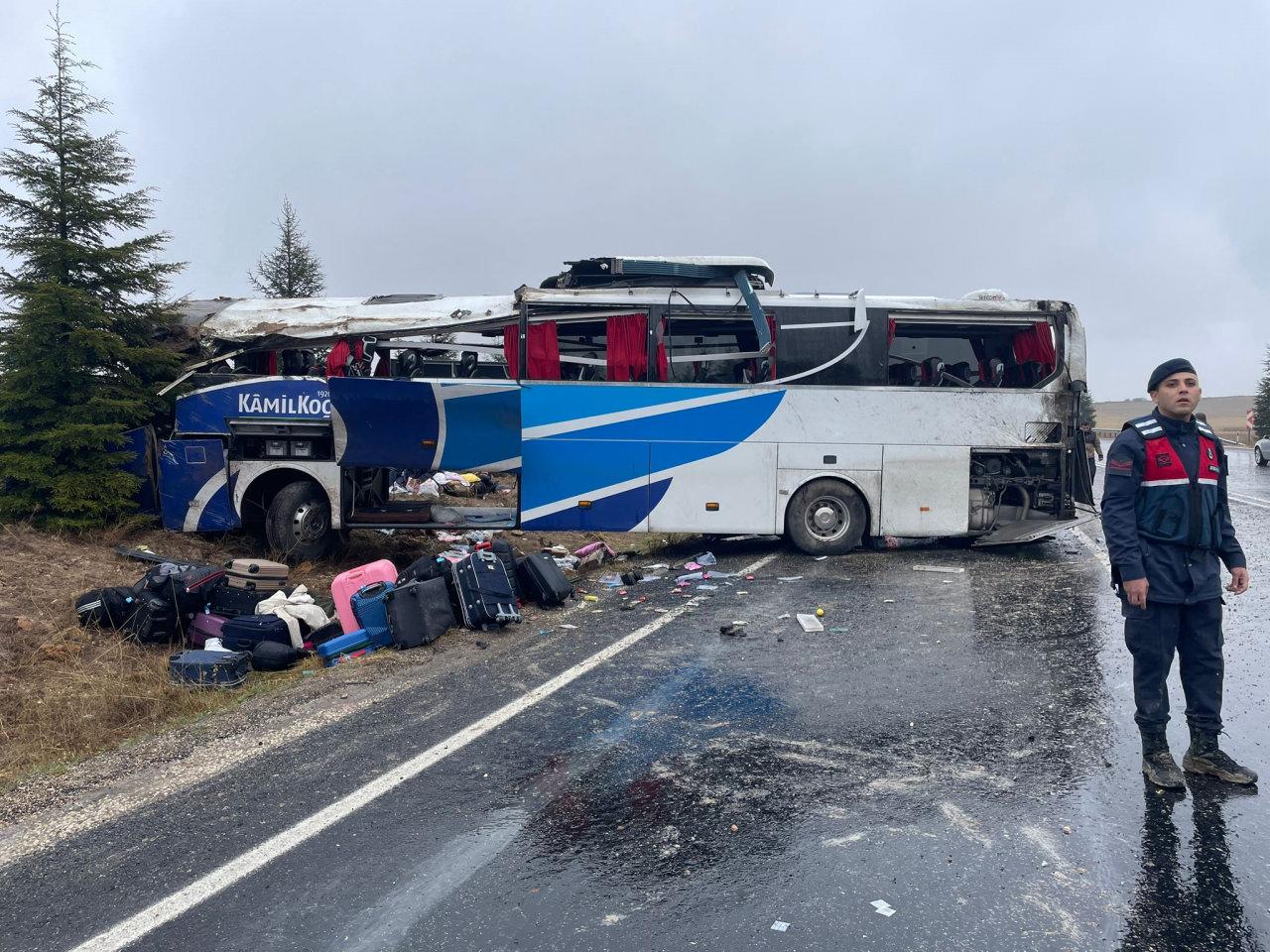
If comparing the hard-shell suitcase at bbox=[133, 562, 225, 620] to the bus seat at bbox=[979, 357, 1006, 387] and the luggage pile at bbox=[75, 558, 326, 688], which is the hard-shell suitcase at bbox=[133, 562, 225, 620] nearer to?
the luggage pile at bbox=[75, 558, 326, 688]

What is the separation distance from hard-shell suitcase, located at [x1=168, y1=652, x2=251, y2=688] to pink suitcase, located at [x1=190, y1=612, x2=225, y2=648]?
87cm

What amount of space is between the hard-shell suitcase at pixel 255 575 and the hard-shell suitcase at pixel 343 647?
5.21 feet

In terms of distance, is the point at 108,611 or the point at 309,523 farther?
the point at 309,523

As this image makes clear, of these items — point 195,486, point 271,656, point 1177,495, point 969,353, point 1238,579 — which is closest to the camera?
point 1177,495

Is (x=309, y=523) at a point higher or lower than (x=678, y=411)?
lower

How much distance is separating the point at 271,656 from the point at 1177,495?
240 inches

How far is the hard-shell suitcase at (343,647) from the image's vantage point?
669 centimetres

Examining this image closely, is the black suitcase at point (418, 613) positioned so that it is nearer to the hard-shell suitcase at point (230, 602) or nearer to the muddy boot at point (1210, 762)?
the hard-shell suitcase at point (230, 602)

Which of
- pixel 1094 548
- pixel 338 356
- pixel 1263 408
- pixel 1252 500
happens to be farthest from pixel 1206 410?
pixel 338 356

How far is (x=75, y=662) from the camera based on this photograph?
21.0 feet

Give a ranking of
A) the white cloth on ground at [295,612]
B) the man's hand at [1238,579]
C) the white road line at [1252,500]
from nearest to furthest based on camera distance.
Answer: the man's hand at [1238,579]
the white cloth on ground at [295,612]
the white road line at [1252,500]

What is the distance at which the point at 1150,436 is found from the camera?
4066 millimetres

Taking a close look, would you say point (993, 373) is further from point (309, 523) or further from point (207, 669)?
point (207, 669)

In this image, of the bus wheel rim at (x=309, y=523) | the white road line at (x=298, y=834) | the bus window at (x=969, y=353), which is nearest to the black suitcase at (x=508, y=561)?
the white road line at (x=298, y=834)
